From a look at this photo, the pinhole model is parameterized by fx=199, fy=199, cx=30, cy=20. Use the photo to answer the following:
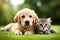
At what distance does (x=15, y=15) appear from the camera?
1.75 m

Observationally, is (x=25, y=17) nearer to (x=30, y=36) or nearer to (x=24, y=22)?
(x=24, y=22)

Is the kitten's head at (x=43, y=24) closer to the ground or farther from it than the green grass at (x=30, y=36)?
farther from it

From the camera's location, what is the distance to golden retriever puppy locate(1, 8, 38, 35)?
5.57 feet

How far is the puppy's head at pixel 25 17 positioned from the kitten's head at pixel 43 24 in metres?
0.06

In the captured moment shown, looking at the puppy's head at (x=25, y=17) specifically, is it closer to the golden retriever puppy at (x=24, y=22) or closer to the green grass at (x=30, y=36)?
the golden retriever puppy at (x=24, y=22)

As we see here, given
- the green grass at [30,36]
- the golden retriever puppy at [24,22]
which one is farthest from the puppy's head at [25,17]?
the green grass at [30,36]

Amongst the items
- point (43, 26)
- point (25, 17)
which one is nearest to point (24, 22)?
point (25, 17)

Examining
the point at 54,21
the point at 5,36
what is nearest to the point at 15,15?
the point at 5,36

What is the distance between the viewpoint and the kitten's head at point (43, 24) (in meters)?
1.75

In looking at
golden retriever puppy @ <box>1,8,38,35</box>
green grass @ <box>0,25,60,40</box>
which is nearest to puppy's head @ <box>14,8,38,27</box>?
golden retriever puppy @ <box>1,8,38,35</box>

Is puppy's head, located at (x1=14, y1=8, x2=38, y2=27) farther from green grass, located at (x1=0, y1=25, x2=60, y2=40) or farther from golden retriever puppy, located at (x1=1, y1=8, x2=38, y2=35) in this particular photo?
green grass, located at (x1=0, y1=25, x2=60, y2=40)

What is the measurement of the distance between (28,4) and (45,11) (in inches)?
6.5

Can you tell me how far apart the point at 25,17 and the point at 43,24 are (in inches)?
7.0

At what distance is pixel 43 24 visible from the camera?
1.75 meters
